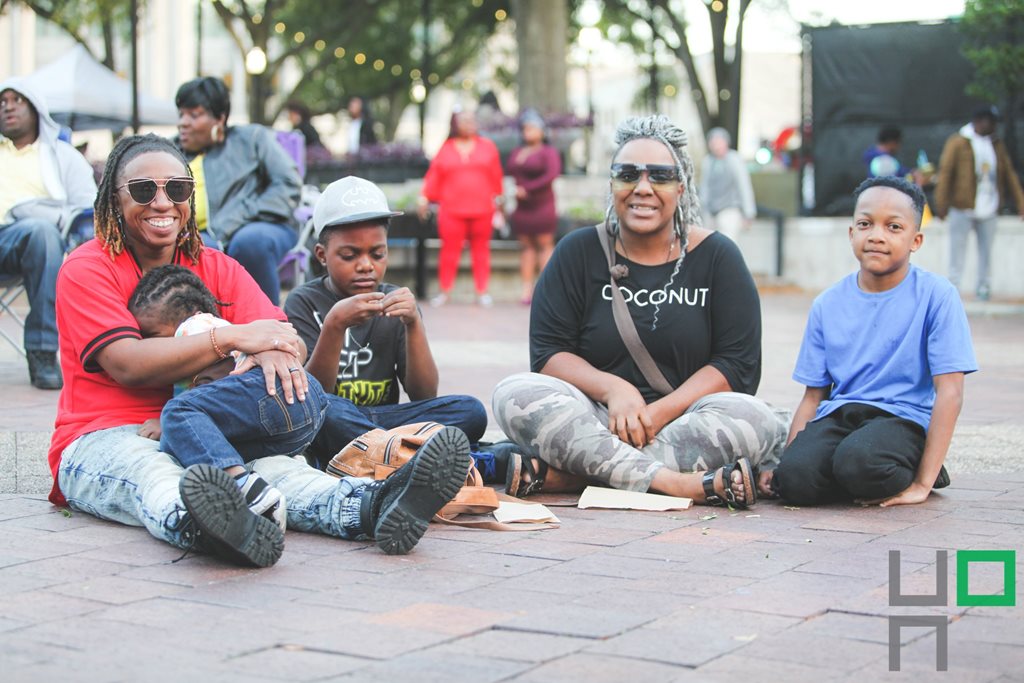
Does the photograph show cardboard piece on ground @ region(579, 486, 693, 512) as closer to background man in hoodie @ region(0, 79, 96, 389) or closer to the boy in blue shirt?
the boy in blue shirt

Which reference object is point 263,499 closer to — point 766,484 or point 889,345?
point 766,484

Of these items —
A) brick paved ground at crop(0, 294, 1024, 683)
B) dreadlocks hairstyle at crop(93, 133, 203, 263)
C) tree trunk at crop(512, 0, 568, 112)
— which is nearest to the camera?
brick paved ground at crop(0, 294, 1024, 683)

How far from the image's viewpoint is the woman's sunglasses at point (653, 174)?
506cm

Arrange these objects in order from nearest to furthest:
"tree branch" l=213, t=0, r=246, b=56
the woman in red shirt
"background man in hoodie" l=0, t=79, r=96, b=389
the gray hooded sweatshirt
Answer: "background man in hoodie" l=0, t=79, r=96, b=389, the gray hooded sweatshirt, the woman in red shirt, "tree branch" l=213, t=0, r=246, b=56

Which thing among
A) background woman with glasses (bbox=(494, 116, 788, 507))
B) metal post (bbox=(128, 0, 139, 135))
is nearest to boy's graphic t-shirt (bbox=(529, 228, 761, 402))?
background woman with glasses (bbox=(494, 116, 788, 507))

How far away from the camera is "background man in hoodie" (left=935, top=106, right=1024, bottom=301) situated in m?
13.7

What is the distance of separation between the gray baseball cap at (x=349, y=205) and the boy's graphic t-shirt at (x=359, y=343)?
0.88 feet

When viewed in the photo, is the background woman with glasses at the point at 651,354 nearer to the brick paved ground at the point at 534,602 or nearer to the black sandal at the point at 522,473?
the black sandal at the point at 522,473

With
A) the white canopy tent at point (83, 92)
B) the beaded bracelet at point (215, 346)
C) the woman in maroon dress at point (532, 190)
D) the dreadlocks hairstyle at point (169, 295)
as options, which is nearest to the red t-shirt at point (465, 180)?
the woman in maroon dress at point (532, 190)

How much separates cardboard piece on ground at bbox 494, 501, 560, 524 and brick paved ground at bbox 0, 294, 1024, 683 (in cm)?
9

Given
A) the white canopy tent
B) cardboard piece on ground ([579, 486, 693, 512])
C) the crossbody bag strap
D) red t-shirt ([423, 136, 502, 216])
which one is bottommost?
cardboard piece on ground ([579, 486, 693, 512])

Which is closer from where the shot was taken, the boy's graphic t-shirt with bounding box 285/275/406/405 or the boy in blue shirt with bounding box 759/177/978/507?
the boy in blue shirt with bounding box 759/177/978/507

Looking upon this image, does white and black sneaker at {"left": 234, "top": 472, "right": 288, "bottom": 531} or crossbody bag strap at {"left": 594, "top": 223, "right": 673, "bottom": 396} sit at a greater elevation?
crossbody bag strap at {"left": 594, "top": 223, "right": 673, "bottom": 396}

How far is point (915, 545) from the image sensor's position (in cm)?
416
